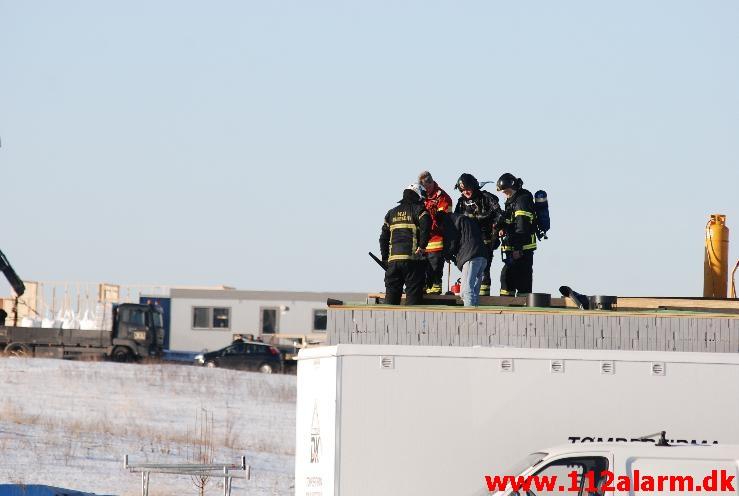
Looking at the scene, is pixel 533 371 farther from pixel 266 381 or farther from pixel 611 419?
pixel 266 381

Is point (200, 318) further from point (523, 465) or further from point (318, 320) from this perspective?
point (523, 465)

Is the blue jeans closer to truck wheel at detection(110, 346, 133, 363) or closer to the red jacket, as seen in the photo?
the red jacket

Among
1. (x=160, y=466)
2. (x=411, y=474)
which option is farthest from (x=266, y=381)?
(x=411, y=474)

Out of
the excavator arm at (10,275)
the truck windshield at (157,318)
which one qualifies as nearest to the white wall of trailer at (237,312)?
the truck windshield at (157,318)

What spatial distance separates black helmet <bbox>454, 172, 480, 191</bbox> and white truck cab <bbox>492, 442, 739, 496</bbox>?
18.1ft

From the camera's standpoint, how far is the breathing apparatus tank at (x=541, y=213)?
15.6 m

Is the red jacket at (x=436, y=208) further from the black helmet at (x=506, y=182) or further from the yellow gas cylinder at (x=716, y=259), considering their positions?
the yellow gas cylinder at (x=716, y=259)

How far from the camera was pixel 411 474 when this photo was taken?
11.1 m

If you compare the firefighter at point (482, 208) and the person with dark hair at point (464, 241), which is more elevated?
the firefighter at point (482, 208)

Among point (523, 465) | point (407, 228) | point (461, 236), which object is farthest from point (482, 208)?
point (523, 465)

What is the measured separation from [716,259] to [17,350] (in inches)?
1406

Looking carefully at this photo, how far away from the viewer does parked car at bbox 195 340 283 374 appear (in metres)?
48.9

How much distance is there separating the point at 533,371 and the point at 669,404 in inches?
44.5

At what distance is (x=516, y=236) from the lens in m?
15.3
